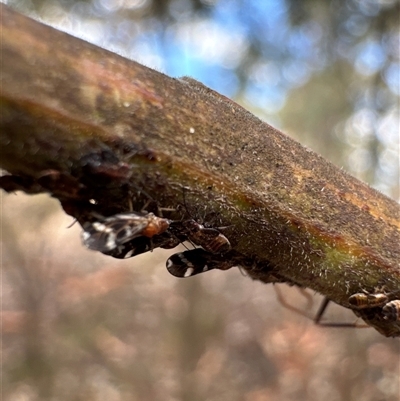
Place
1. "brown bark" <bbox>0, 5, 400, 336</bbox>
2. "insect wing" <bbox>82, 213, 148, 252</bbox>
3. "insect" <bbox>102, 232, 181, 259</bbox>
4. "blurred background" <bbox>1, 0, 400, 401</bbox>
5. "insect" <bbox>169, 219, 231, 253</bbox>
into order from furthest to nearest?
1. "blurred background" <bbox>1, 0, 400, 401</bbox>
2. "insect" <bbox>102, 232, 181, 259</bbox>
3. "insect" <bbox>169, 219, 231, 253</bbox>
4. "insect wing" <bbox>82, 213, 148, 252</bbox>
5. "brown bark" <bbox>0, 5, 400, 336</bbox>

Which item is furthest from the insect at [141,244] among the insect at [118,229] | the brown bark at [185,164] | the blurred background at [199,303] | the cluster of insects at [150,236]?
the blurred background at [199,303]

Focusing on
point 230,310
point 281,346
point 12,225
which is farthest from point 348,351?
point 12,225

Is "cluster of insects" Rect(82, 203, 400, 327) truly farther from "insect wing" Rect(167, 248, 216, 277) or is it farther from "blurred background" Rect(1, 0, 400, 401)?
"blurred background" Rect(1, 0, 400, 401)

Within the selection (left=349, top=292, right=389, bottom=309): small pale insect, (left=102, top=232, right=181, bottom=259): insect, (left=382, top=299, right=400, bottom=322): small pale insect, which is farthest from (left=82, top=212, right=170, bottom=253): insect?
(left=382, top=299, right=400, bottom=322): small pale insect

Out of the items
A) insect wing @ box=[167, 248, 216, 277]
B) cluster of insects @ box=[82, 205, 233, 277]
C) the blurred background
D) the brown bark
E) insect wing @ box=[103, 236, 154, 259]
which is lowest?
the blurred background

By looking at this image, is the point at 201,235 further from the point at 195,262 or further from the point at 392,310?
the point at 392,310

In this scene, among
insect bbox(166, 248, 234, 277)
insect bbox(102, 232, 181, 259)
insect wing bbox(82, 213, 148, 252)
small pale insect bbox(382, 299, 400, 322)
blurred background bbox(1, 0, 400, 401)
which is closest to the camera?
insect wing bbox(82, 213, 148, 252)

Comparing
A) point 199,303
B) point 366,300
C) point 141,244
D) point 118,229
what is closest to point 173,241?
point 141,244

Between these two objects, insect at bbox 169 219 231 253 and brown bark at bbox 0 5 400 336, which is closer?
brown bark at bbox 0 5 400 336
